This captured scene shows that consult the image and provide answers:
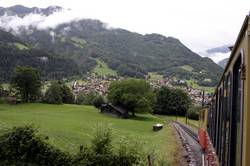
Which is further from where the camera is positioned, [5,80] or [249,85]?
[5,80]

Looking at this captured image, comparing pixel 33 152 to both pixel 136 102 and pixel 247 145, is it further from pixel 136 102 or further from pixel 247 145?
pixel 136 102

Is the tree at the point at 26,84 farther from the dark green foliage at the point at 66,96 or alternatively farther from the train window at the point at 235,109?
the train window at the point at 235,109

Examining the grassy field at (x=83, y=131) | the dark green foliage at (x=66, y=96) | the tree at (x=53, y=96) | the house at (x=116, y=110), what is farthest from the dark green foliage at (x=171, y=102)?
the dark green foliage at (x=66, y=96)

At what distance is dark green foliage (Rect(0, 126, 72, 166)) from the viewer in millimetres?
22891

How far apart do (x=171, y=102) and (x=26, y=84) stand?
3582 cm

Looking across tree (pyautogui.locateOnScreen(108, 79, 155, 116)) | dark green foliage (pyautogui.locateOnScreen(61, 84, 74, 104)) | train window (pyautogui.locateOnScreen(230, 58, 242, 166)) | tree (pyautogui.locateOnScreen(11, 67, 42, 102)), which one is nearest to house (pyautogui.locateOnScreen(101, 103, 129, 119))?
tree (pyautogui.locateOnScreen(108, 79, 155, 116))

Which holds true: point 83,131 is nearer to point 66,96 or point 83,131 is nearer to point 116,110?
point 116,110

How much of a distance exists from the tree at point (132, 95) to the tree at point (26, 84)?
75.1 ft

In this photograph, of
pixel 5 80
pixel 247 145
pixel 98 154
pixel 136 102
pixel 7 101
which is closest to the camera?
pixel 247 145

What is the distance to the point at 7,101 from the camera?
3797 inches

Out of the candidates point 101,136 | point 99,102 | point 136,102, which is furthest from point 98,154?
point 99,102

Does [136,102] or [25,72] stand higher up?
[25,72]

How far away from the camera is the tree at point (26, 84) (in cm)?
10175

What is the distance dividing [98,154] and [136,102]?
62.2 meters
